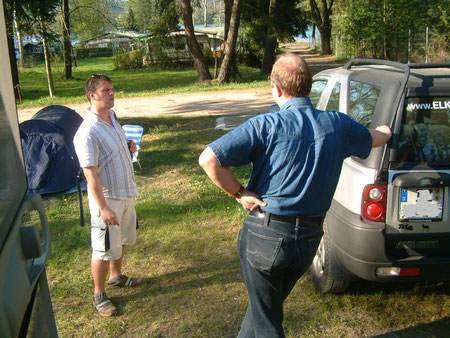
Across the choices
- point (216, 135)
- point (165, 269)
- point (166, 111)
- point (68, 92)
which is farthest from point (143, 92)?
point (165, 269)

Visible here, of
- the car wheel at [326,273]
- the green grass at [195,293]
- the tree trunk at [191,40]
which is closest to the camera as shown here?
the green grass at [195,293]

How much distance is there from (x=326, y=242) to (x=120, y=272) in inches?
72.6

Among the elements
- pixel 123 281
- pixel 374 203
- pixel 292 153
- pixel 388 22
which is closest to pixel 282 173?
pixel 292 153

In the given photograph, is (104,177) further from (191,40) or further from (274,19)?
(274,19)

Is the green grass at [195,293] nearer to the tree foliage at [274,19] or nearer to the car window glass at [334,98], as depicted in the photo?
the car window glass at [334,98]

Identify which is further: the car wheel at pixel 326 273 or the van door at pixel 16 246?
the car wheel at pixel 326 273

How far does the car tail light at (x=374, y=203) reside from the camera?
3047 mm

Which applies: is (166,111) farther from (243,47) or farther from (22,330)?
(243,47)

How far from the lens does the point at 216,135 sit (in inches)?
390

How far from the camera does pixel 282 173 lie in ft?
7.48

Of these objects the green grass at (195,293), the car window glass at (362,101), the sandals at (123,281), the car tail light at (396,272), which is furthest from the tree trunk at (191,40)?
the car tail light at (396,272)

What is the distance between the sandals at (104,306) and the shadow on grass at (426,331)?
207 cm

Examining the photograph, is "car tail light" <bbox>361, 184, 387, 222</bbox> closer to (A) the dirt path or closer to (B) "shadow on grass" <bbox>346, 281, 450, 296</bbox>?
(B) "shadow on grass" <bbox>346, 281, 450, 296</bbox>

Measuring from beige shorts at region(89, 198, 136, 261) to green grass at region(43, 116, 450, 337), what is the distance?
523mm
